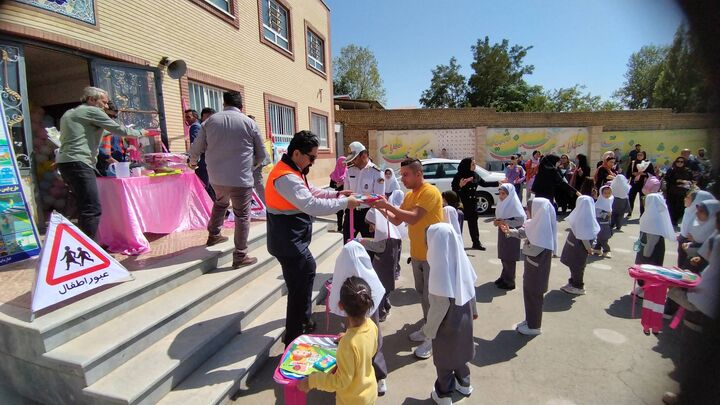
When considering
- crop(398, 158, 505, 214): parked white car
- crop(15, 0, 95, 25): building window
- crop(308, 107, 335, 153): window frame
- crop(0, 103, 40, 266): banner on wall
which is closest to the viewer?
crop(0, 103, 40, 266): banner on wall

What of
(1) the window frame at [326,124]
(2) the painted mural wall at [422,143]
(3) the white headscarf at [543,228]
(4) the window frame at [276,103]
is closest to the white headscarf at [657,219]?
(3) the white headscarf at [543,228]

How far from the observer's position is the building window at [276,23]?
35.7ft

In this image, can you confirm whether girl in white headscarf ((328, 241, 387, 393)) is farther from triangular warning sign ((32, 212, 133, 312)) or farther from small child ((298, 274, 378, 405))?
triangular warning sign ((32, 212, 133, 312))

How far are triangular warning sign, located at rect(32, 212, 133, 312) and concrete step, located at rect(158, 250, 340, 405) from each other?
1.16 meters

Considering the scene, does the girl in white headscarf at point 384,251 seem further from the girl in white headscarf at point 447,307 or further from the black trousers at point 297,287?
the girl in white headscarf at point 447,307

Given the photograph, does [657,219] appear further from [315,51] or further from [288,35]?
[315,51]

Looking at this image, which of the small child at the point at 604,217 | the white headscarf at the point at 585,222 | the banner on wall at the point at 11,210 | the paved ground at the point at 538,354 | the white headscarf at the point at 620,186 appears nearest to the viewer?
the paved ground at the point at 538,354

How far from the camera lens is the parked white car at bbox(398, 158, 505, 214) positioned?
10.2 metres

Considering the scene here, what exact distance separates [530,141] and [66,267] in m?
23.0

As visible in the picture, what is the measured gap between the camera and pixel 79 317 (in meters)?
2.57

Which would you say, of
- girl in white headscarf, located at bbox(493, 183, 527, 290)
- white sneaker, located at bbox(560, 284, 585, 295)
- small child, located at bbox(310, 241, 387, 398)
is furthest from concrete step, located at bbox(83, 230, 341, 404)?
white sneaker, located at bbox(560, 284, 585, 295)

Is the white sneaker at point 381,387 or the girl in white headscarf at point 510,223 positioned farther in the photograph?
the girl in white headscarf at point 510,223

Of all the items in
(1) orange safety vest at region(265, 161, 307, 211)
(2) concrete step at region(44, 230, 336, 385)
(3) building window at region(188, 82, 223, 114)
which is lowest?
(2) concrete step at region(44, 230, 336, 385)

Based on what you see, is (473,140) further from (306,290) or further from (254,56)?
(306,290)
